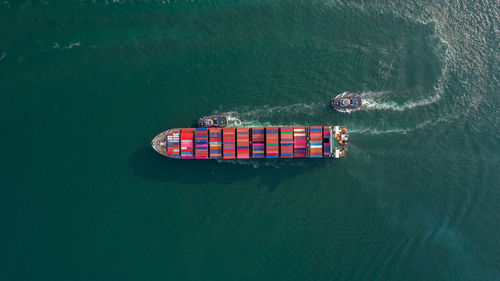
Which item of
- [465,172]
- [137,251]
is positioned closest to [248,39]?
[137,251]

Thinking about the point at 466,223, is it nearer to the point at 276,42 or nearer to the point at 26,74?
the point at 276,42

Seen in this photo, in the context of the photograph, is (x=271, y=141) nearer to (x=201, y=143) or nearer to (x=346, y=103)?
(x=201, y=143)

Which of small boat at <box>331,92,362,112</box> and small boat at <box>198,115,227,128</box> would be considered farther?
small boat at <box>331,92,362,112</box>

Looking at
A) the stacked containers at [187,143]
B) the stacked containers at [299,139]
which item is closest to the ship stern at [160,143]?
the stacked containers at [187,143]

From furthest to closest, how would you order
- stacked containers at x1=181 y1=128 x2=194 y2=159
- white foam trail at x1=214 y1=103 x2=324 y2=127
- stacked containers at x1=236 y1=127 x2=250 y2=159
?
1. white foam trail at x1=214 y1=103 x2=324 y2=127
2. stacked containers at x1=236 y1=127 x2=250 y2=159
3. stacked containers at x1=181 y1=128 x2=194 y2=159

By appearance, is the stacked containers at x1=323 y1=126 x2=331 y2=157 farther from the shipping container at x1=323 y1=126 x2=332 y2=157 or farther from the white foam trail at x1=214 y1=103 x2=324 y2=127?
the white foam trail at x1=214 y1=103 x2=324 y2=127

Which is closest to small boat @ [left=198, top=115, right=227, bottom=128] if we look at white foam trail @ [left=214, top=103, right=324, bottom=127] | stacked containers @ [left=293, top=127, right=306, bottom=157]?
white foam trail @ [left=214, top=103, right=324, bottom=127]

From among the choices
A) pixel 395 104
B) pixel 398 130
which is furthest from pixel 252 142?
pixel 395 104
